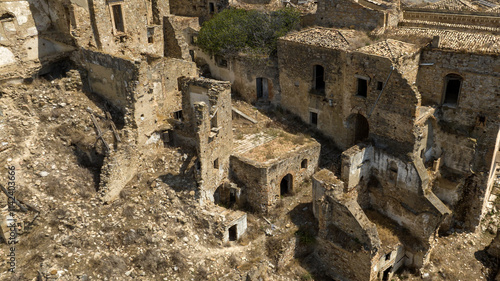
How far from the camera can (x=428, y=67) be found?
18859mm

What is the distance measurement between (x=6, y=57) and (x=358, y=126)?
15241mm

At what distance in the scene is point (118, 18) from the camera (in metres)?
20.2

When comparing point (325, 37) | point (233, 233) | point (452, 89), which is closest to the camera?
point (233, 233)

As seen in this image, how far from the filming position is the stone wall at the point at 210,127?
1627 centimetres

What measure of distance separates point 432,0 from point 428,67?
14.6 metres

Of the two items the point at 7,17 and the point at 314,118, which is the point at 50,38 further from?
the point at 314,118

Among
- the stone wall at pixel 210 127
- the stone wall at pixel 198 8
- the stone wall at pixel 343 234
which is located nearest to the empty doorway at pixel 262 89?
the stone wall at pixel 210 127

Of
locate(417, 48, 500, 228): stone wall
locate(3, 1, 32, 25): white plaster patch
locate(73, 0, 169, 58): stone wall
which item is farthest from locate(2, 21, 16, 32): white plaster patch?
locate(417, 48, 500, 228): stone wall

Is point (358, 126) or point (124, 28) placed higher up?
point (124, 28)

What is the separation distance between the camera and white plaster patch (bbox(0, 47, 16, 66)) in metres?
18.2

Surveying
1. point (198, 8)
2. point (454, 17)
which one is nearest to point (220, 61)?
point (198, 8)

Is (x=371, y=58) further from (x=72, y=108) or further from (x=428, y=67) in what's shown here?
(x=72, y=108)

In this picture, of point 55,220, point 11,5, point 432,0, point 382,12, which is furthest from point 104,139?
point 432,0

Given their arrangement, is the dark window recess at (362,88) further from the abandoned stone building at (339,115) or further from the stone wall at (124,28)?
the stone wall at (124,28)
